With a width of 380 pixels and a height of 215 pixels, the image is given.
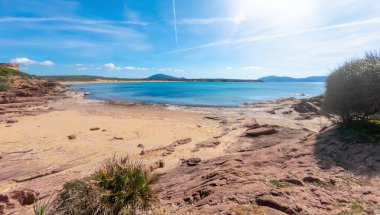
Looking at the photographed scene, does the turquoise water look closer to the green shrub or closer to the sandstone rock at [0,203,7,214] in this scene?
→ the green shrub

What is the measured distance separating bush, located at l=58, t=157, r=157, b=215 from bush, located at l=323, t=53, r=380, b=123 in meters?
8.52

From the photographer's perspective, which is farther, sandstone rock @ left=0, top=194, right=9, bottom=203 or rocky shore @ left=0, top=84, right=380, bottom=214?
sandstone rock @ left=0, top=194, right=9, bottom=203

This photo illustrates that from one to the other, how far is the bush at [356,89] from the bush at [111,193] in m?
8.52

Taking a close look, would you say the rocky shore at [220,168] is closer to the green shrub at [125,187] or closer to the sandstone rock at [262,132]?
the sandstone rock at [262,132]

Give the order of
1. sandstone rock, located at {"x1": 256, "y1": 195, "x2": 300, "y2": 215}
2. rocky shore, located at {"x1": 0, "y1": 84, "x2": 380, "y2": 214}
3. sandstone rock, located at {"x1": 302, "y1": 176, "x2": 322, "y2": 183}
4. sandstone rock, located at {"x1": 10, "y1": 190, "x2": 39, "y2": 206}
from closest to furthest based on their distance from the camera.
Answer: sandstone rock, located at {"x1": 256, "y1": 195, "x2": 300, "y2": 215} → rocky shore, located at {"x1": 0, "y1": 84, "x2": 380, "y2": 214} → sandstone rock, located at {"x1": 302, "y1": 176, "x2": 322, "y2": 183} → sandstone rock, located at {"x1": 10, "y1": 190, "x2": 39, "y2": 206}

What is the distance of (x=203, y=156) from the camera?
12.1m

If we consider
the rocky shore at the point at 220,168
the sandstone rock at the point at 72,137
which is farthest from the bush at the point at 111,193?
the sandstone rock at the point at 72,137

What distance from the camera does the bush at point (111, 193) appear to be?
200 inches

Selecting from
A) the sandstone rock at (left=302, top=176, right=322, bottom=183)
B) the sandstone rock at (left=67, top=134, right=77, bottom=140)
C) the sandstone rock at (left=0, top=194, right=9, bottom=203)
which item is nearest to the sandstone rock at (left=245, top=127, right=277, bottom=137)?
the sandstone rock at (left=302, top=176, right=322, bottom=183)

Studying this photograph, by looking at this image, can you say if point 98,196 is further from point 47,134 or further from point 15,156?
point 47,134

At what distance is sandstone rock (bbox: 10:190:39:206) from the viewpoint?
23.7 feet

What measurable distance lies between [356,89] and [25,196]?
11.9 metres

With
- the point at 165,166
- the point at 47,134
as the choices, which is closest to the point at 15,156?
the point at 47,134

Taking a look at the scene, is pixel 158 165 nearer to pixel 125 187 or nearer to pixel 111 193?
pixel 125 187
